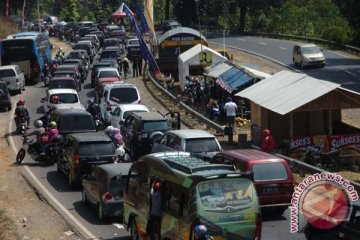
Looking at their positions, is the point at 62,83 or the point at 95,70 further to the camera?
the point at 95,70

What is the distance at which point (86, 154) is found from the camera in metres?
23.4

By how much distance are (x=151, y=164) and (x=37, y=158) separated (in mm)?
13126

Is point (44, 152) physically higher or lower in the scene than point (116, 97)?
lower

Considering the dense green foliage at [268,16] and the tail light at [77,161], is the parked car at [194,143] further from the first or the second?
the dense green foliage at [268,16]

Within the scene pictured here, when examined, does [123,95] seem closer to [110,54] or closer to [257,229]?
[257,229]

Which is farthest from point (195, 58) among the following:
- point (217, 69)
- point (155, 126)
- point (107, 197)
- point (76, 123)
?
point (107, 197)

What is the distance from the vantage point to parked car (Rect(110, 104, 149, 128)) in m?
31.4

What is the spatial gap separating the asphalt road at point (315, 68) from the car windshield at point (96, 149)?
83.8 feet

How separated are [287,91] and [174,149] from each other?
6.71 metres

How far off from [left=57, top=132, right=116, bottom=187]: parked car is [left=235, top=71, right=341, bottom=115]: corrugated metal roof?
641 cm

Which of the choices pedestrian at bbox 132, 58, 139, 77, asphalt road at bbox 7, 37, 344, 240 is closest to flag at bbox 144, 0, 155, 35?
pedestrian at bbox 132, 58, 139, 77

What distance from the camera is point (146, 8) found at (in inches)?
2179

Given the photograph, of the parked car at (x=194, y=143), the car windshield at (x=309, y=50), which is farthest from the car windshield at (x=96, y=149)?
the car windshield at (x=309, y=50)

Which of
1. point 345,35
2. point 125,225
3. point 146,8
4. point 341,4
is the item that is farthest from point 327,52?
point 125,225
